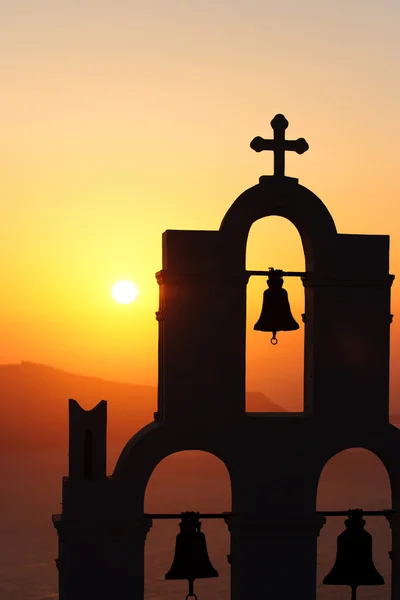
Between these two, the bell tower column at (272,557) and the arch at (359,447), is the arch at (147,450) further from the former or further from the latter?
the arch at (359,447)

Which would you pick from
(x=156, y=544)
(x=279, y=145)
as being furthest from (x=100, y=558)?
(x=156, y=544)

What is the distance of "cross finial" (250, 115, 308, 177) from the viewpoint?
13.4 m

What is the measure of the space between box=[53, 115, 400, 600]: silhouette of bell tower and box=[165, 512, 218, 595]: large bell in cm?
41

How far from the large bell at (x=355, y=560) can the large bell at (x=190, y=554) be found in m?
A: 1.68

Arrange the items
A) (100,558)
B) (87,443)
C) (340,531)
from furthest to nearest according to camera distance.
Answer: (340,531) < (87,443) < (100,558)

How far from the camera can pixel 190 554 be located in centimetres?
1312

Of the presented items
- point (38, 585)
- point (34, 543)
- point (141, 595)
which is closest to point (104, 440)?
point (141, 595)

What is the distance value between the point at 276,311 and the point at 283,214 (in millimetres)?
1330

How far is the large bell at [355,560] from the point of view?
43.6 feet

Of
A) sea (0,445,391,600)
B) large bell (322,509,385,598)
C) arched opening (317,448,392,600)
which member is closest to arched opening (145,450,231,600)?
sea (0,445,391,600)

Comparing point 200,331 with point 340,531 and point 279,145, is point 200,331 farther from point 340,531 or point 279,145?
point 340,531

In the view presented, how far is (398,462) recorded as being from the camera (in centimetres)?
1333

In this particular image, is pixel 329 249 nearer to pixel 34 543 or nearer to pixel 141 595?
pixel 141 595

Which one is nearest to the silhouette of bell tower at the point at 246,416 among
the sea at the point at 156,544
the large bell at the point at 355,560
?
the large bell at the point at 355,560
